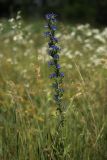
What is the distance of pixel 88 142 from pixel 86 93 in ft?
1.23

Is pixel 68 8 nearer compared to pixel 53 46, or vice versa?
pixel 53 46

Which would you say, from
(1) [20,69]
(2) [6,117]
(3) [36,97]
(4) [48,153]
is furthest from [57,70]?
(1) [20,69]

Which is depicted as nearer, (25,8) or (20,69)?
(20,69)

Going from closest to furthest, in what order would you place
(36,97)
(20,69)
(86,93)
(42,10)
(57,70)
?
(57,70) → (86,93) → (36,97) → (20,69) → (42,10)

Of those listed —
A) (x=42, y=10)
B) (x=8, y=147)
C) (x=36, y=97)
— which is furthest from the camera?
(x=42, y=10)

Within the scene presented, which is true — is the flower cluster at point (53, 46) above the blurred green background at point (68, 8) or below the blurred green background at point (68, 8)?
below

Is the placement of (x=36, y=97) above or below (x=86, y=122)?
above

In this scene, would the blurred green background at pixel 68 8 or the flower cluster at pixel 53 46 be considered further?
the blurred green background at pixel 68 8

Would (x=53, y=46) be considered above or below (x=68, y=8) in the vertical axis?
below

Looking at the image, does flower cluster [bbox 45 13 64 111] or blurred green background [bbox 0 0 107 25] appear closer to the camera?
flower cluster [bbox 45 13 64 111]

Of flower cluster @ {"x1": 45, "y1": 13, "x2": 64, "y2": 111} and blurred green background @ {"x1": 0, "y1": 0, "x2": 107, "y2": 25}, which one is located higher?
blurred green background @ {"x1": 0, "y1": 0, "x2": 107, "y2": 25}

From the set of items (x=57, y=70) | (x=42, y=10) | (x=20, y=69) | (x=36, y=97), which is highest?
(x=42, y=10)

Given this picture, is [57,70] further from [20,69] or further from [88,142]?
[20,69]

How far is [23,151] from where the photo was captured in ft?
10.6
